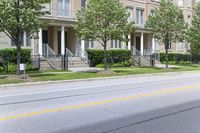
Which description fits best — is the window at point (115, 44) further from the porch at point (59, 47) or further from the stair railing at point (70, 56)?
the stair railing at point (70, 56)

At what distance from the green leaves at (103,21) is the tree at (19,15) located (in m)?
6.24

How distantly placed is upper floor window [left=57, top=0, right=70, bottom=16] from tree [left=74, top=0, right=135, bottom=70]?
26.9 feet

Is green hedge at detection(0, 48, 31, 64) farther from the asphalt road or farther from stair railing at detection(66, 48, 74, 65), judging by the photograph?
the asphalt road

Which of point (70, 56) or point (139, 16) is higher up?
point (139, 16)

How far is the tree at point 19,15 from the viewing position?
20.7 m

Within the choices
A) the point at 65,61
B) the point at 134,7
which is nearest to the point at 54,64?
the point at 65,61

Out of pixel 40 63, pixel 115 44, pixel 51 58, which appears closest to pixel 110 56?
pixel 115 44

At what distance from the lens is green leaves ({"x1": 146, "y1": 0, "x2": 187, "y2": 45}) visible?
113 feet

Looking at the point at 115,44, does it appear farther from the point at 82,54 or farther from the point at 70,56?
the point at 70,56

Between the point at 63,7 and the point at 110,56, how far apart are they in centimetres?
657

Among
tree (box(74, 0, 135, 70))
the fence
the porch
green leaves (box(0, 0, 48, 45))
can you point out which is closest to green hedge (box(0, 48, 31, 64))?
the fence

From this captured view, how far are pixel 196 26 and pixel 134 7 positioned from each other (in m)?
7.46

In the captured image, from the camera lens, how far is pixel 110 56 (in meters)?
37.5

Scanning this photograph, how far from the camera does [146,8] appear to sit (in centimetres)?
4697
